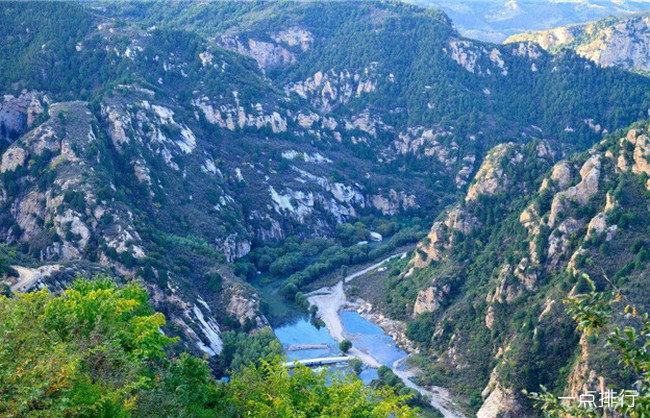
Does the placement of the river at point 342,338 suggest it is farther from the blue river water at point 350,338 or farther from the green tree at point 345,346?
the green tree at point 345,346

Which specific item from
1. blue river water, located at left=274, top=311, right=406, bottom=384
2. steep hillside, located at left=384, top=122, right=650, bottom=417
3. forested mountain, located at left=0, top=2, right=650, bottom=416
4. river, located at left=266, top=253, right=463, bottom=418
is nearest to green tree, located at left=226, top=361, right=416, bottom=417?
steep hillside, located at left=384, top=122, right=650, bottom=417

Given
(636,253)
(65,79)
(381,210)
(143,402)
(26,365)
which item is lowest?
(381,210)

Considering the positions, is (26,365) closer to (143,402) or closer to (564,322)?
(143,402)

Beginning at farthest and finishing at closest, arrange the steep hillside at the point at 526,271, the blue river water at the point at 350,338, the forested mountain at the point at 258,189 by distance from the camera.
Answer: the blue river water at the point at 350,338
the forested mountain at the point at 258,189
the steep hillside at the point at 526,271

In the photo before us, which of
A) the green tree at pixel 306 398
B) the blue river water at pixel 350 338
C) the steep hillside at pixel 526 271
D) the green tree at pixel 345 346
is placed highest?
the green tree at pixel 306 398

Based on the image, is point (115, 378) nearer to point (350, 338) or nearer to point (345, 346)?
point (345, 346)

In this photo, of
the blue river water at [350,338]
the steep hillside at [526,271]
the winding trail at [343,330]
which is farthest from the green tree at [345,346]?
the steep hillside at [526,271]

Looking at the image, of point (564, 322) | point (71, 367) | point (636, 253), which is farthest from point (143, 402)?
point (636, 253)
